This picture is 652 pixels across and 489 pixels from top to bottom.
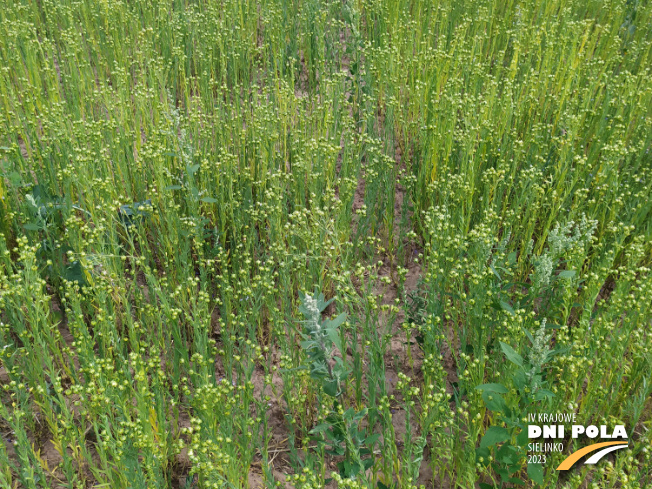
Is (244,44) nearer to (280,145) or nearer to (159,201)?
(280,145)

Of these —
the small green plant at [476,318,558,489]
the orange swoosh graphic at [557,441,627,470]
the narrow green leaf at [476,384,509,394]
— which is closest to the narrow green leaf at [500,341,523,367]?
the small green plant at [476,318,558,489]

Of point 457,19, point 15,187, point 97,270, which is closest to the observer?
point 97,270

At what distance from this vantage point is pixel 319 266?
3.41 meters

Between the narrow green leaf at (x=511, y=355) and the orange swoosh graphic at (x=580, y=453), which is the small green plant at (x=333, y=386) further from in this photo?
the orange swoosh graphic at (x=580, y=453)

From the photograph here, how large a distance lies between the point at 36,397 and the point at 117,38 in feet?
12.3

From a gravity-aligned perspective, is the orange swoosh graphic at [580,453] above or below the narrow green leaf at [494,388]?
below

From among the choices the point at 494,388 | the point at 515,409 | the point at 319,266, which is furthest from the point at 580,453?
the point at 319,266

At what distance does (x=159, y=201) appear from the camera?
144 inches

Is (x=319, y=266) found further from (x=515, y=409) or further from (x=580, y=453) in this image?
(x=580, y=453)

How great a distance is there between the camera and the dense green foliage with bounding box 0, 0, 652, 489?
8.11 ft

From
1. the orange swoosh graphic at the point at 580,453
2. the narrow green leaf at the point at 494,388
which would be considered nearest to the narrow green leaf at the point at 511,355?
→ the narrow green leaf at the point at 494,388

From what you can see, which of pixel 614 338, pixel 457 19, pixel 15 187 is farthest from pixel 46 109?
pixel 457 19

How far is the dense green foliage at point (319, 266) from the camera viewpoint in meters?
2.47

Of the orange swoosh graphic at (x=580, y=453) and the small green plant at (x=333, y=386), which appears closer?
the small green plant at (x=333, y=386)
